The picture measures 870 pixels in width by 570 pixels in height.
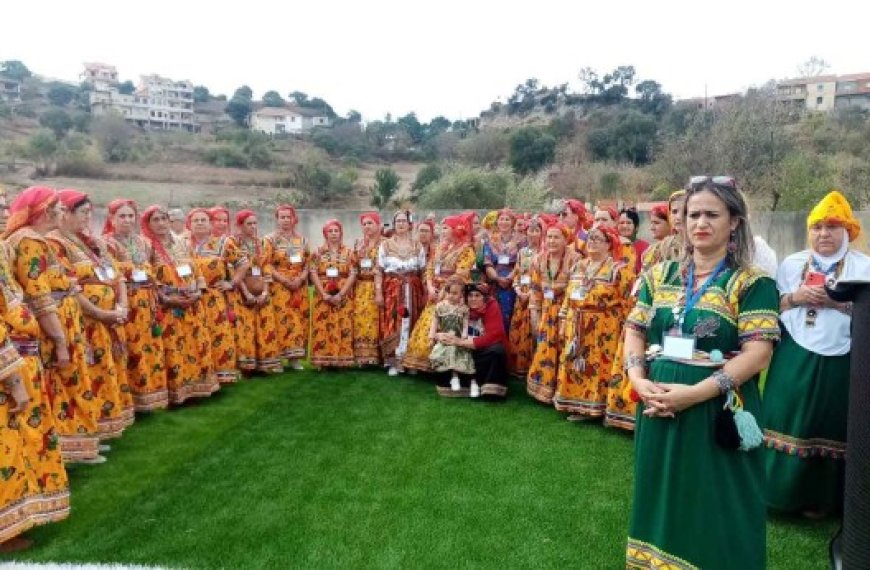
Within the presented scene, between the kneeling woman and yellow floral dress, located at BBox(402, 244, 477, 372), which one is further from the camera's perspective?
yellow floral dress, located at BBox(402, 244, 477, 372)

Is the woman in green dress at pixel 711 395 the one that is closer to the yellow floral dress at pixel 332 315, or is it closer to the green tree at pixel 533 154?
the yellow floral dress at pixel 332 315

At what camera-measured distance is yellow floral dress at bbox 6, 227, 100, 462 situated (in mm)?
3621

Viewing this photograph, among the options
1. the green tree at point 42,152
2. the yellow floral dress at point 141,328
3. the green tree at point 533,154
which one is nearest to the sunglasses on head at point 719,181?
the yellow floral dress at point 141,328

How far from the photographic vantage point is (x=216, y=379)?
20.5 feet

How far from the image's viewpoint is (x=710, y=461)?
2436mm

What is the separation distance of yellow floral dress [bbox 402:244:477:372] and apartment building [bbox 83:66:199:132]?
6105 centimetres

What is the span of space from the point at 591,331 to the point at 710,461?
2.91 metres

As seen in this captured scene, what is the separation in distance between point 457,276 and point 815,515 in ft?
11.4

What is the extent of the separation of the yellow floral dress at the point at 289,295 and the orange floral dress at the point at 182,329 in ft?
3.61

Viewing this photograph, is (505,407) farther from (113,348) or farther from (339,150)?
(339,150)

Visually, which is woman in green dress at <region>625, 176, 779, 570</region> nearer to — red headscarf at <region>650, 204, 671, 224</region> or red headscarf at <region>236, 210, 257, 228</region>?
red headscarf at <region>650, 204, 671, 224</region>

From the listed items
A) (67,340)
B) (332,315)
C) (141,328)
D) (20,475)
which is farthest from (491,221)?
(20,475)

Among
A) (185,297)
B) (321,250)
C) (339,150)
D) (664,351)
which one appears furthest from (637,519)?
(339,150)

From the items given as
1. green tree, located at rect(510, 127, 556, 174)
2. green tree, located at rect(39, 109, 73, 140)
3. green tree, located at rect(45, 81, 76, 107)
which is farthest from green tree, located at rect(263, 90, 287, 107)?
green tree, located at rect(510, 127, 556, 174)
